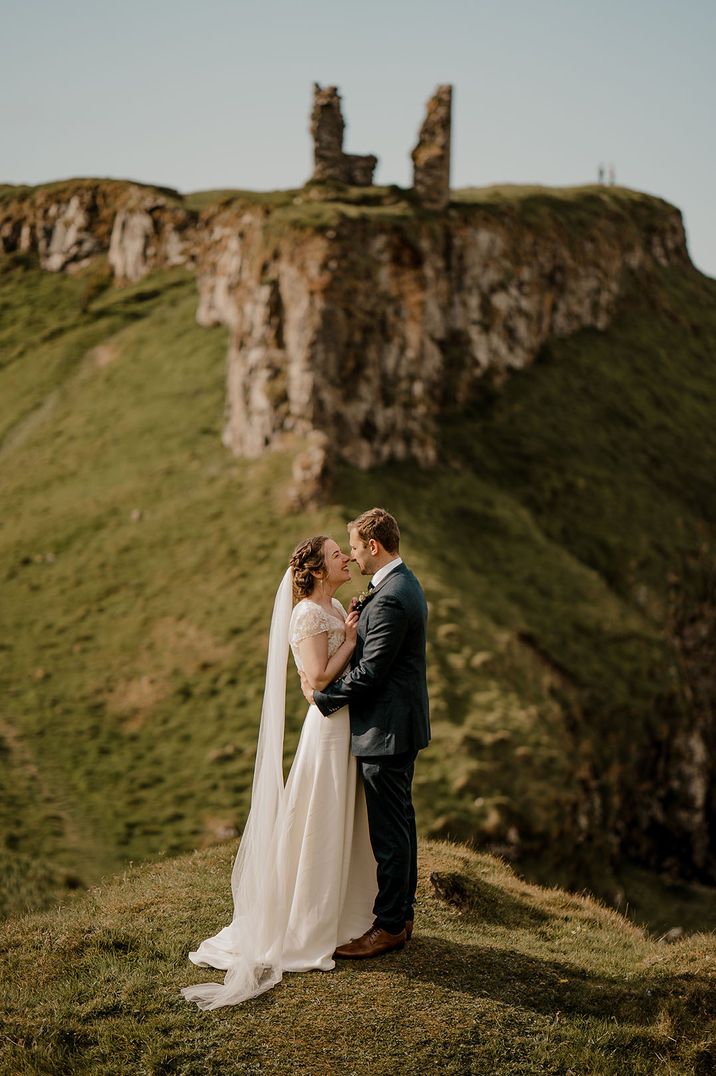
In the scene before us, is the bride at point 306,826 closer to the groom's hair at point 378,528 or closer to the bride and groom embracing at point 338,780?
the bride and groom embracing at point 338,780

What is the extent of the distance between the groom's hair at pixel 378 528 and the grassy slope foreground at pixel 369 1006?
4481 mm

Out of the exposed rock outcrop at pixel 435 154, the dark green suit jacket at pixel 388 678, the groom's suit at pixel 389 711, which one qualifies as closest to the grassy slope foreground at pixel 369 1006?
the groom's suit at pixel 389 711

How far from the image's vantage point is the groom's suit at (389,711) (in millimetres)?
10617

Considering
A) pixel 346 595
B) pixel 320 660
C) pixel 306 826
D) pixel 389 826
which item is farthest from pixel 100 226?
pixel 389 826

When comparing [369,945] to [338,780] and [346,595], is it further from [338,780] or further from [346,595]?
[346,595]

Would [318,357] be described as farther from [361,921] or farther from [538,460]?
[361,921]

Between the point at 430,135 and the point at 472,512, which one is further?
the point at 430,135

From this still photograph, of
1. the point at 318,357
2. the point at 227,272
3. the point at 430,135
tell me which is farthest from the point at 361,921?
Answer: the point at 430,135

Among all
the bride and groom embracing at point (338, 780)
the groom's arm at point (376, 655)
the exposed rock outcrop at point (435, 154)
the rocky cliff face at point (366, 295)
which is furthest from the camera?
the exposed rock outcrop at point (435, 154)

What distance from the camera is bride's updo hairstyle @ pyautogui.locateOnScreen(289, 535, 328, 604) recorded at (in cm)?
1088

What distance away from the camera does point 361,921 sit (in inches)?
439

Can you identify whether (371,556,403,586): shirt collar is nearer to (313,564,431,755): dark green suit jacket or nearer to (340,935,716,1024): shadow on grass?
(313,564,431,755): dark green suit jacket

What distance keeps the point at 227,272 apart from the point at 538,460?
684 inches

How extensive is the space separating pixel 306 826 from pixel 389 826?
2.91 feet
